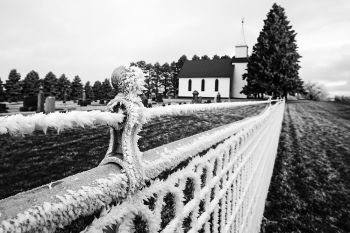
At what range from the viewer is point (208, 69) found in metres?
58.2

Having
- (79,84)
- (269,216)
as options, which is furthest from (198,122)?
(79,84)

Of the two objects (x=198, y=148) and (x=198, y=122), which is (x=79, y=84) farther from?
(x=198, y=148)

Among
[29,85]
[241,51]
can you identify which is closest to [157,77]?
[241,51]

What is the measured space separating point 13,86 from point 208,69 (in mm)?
41948

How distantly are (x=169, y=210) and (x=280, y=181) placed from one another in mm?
3065

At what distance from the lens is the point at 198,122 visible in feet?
37.0

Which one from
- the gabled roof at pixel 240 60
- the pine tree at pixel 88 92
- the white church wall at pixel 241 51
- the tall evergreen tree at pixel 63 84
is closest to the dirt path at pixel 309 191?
the pine tree at pixel 88 92

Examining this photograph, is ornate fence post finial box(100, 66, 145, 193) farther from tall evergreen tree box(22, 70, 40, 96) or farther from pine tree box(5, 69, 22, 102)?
tall evergreen tree box(22, 70, 40, 96)

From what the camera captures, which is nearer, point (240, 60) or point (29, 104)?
point (29, 104)

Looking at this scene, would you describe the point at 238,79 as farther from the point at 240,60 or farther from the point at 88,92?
the point at 88,92

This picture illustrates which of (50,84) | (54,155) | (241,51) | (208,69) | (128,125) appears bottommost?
(54,155)

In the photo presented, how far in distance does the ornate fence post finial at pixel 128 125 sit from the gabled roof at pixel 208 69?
5590cm

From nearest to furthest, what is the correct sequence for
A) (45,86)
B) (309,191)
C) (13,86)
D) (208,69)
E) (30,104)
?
(309,191) → (30,104) → (13,86) → (208,69) → (45,86)

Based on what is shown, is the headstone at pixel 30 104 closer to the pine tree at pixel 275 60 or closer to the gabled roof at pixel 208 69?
the pine tree at pixel 275 60
